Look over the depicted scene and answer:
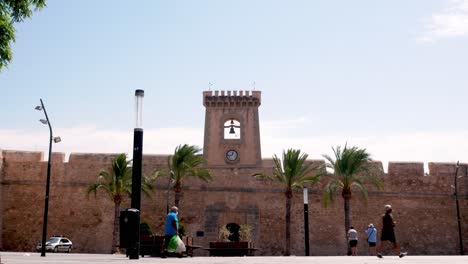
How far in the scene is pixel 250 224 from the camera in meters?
31.5

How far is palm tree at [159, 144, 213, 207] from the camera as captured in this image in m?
30.2

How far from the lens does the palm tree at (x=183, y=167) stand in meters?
30.2

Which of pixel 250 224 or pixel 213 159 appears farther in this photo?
pixel 213 159

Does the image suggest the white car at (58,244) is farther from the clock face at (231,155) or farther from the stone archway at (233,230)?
the clock face at (231,155)

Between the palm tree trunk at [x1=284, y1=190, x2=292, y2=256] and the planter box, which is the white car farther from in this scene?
the planter box

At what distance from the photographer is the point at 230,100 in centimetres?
3662

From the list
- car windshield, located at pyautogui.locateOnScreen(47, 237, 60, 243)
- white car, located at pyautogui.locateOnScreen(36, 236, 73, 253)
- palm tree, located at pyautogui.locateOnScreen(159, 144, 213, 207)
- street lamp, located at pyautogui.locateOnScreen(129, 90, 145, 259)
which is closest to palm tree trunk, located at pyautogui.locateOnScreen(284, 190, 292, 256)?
palm tree, located at pyautogui.locateOnScreen(159, 144, 213, 207)

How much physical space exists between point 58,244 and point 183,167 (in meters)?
7.41

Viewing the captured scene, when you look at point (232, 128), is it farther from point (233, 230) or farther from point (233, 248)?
point (233, 248)

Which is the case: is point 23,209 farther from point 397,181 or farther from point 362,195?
point 397,181

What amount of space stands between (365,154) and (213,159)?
990 cm

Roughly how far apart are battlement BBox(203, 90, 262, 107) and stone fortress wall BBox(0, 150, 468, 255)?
235 inches

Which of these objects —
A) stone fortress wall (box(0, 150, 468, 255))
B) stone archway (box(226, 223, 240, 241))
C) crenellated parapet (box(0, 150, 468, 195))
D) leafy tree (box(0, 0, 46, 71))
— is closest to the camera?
leafy tree (box(0, 0, 46, 71))

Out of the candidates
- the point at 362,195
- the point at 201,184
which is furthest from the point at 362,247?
the point at 201,184
